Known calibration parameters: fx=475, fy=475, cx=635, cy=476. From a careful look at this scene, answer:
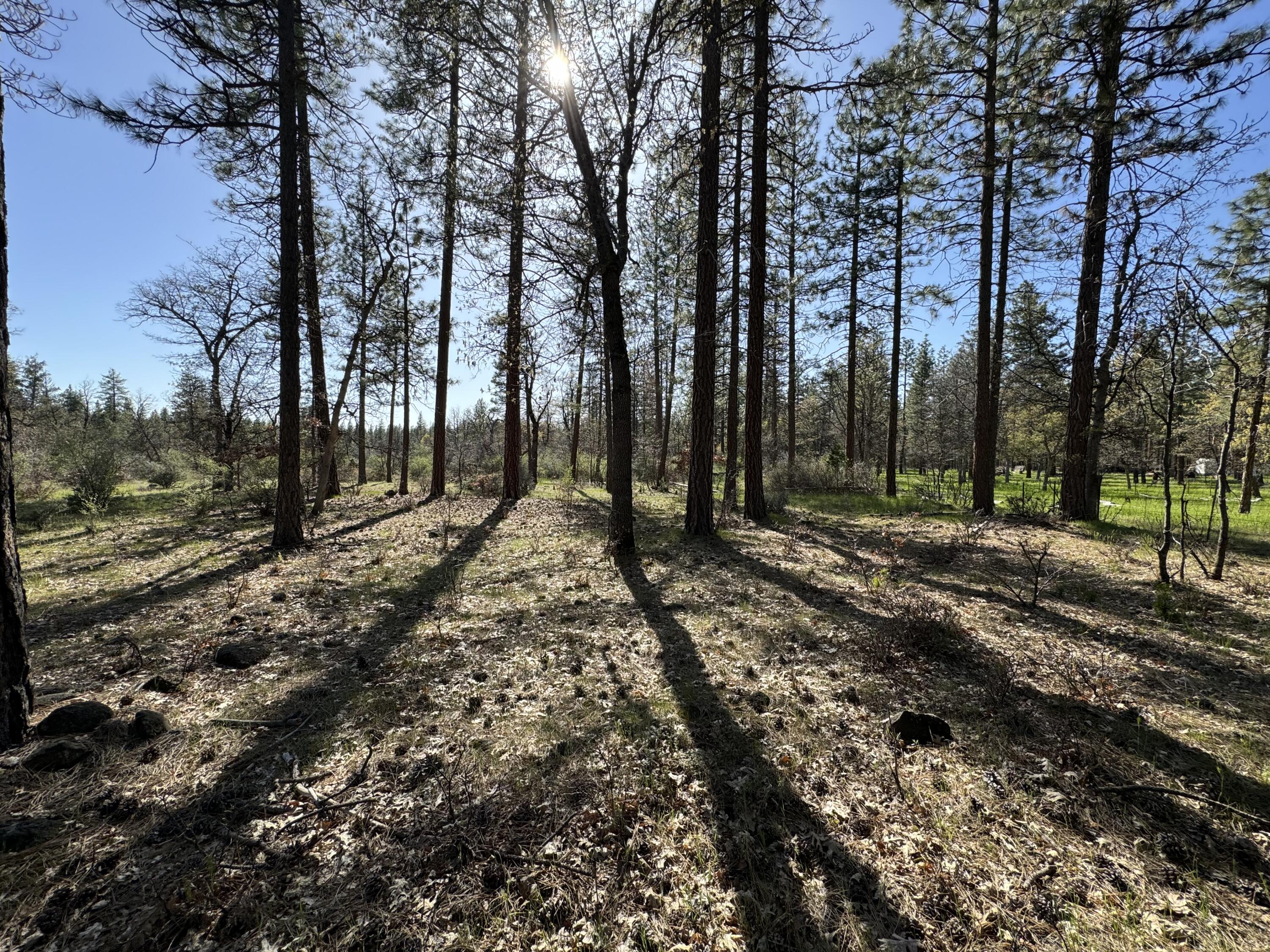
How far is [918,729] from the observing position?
3.06 meters

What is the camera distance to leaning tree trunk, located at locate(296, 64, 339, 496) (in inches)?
385

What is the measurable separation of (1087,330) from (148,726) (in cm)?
1430

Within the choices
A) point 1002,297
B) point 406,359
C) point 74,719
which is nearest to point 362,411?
point 406,359

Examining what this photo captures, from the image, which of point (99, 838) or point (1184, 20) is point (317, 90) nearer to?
point (99, 838)

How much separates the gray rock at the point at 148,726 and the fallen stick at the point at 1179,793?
5.53 m

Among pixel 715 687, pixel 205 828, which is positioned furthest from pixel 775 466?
pixel 205 828

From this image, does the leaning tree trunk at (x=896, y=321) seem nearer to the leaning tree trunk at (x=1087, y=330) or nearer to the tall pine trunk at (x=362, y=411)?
the leaning tree trunk at (x=1087, y=330)

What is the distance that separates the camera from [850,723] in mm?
3232

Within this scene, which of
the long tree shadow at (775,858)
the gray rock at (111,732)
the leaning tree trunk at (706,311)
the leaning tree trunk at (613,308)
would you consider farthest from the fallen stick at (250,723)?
the leaning tree trunk at (706,311)

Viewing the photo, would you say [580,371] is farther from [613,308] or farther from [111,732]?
[111,732]

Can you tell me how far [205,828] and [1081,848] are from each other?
4.19m

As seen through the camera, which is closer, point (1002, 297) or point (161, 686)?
point (161, 686)

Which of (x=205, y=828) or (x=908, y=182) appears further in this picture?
(x=908, y=182)

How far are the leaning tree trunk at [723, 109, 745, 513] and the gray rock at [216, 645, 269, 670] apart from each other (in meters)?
8.02
